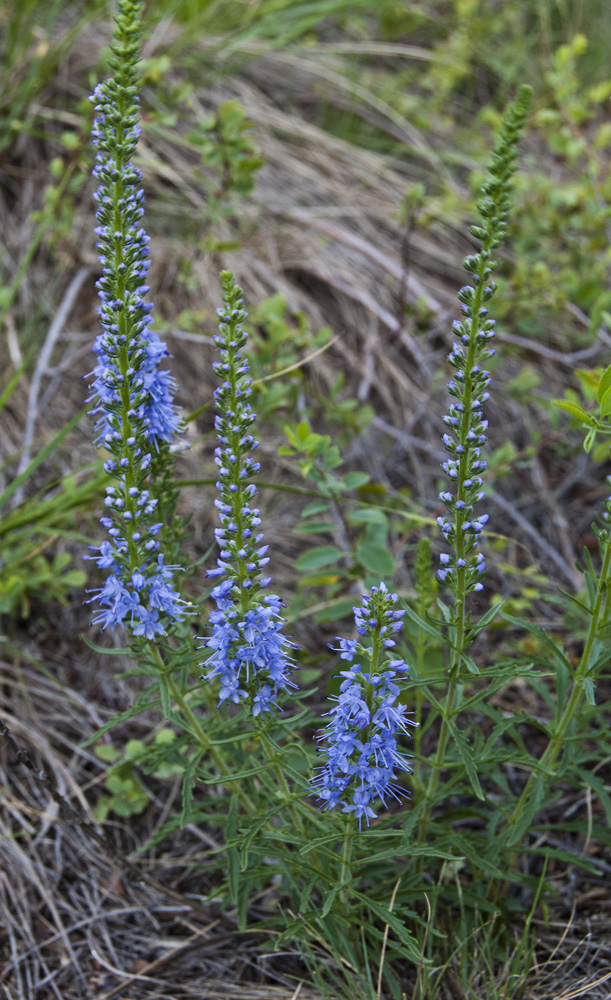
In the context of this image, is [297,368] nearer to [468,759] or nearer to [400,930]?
[468,759]

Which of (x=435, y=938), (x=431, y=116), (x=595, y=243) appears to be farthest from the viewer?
(x=431, y=116)

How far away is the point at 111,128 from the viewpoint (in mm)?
2363

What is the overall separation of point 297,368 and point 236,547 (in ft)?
6.52

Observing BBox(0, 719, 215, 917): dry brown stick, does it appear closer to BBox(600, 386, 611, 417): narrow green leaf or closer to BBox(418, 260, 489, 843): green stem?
BBox(418, 260, 489, 843): green stem

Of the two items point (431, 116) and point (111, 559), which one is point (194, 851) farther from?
point (431, 116)

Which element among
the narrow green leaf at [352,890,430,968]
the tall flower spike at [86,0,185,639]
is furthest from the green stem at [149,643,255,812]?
the narrow green leaf at [352,890,430,968]

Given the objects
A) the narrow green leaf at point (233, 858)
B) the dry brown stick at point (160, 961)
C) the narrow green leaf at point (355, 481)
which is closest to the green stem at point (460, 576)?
the narrow green leaf at point (233, 858)

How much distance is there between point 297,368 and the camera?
4047 mm

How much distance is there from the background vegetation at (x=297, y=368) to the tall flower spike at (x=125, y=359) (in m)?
0.31

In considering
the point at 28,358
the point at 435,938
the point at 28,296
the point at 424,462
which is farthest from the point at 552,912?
the point at 28,296

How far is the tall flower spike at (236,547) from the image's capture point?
2.15 metres

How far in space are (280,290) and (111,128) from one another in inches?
108

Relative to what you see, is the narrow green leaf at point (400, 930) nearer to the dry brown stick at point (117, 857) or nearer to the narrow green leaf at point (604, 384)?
the dry brown stick at point (117, 857)

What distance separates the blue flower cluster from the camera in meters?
2.07
